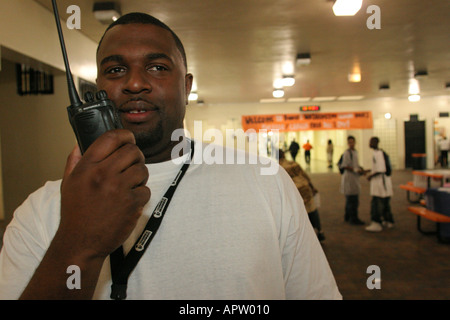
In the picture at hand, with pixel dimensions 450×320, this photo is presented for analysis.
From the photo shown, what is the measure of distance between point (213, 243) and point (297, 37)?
4.97m

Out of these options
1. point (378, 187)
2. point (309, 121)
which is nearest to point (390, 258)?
point (378, 187)

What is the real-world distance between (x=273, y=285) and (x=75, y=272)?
21.0 inches

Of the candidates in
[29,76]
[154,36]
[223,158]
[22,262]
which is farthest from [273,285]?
[29,76]

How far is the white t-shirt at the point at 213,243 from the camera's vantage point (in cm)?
86

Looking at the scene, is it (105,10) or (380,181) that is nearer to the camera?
(105,10)

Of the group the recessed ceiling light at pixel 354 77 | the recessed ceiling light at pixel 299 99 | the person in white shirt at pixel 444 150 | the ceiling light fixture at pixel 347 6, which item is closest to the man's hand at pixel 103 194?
the ceiling light fixture at pixel 347 6

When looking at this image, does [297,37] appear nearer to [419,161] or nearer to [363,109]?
[363,109]

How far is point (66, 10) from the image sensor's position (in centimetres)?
362

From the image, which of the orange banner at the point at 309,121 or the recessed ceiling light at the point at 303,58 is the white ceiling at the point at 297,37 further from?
the orange banner at the point at 309,121

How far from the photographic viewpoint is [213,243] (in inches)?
35.5

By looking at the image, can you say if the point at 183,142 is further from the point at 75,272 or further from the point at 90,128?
the point at 75,272

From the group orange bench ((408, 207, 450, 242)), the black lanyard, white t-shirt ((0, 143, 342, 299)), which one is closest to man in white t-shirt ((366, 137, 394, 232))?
orange bench ((408, 207, 450, 242))

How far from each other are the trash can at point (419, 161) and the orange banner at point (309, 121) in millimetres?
2479

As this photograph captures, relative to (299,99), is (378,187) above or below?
below
